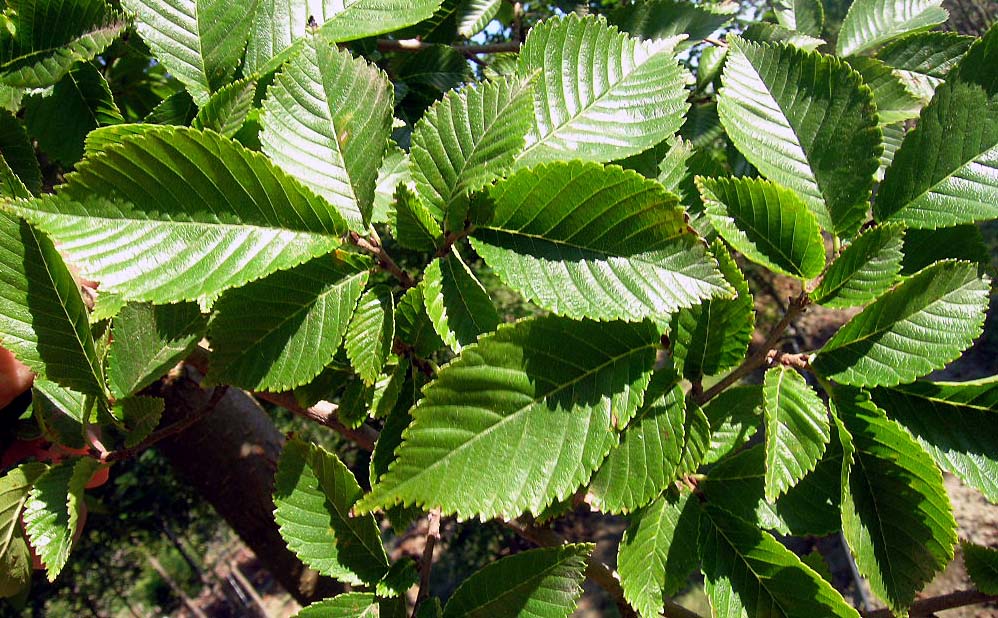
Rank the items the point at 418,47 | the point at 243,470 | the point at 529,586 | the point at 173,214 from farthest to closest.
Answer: the point at 243,470 → the point at 418,47 → the point at 529,586 → the point at 173,214

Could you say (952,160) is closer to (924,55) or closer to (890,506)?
(890,506)

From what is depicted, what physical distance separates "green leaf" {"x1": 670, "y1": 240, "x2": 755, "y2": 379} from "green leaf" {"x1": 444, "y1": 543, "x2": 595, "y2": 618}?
262 mm

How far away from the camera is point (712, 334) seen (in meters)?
0.75

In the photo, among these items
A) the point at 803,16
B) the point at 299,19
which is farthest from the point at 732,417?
the point at 803,16

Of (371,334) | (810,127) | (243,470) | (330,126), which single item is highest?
(330,126)

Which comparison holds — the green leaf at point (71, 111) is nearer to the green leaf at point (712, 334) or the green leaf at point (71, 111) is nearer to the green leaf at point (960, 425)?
the green leaf at point (712, 334)

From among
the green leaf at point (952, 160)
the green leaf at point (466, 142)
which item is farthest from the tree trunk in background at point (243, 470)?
the green leaf at point (952, 160)

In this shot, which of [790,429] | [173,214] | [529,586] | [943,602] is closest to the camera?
[173,214]

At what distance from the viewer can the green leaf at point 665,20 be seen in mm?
1240

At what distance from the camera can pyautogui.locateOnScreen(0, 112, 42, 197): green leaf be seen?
936mm

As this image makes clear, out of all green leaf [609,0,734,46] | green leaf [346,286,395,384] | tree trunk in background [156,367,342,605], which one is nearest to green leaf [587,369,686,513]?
green leaf [346,286,395,384]

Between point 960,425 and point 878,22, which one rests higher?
point 878,22

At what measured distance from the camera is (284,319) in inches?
26.6

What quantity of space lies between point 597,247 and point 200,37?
24.3 inches
